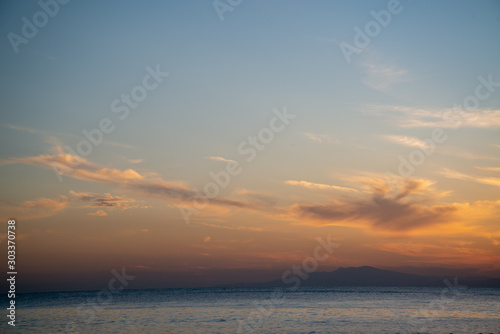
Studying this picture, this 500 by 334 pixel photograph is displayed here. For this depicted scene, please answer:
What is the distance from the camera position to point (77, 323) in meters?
51.9

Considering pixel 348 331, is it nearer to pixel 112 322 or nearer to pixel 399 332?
pixel 399 332

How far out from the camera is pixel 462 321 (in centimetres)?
4953

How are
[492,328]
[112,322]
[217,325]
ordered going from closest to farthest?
1. [492,328]
2. [217,325]
3. [112,322]

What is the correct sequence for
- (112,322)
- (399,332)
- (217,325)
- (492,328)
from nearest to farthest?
(399,332)
(492,328)
(217,325)
(112,322)

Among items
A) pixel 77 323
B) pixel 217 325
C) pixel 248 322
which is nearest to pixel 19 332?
pixel 77 323

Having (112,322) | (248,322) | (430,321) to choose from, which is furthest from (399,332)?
(112,322)

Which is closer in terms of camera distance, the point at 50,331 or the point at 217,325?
the point at 50,331

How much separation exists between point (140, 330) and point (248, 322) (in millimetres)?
13501

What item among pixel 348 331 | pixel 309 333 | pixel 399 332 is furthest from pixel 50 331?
pixel 399 332

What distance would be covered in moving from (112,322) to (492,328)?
43.9 metres

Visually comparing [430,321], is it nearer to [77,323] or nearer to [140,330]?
[140,330]

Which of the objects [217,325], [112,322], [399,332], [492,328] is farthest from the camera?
[112,322]

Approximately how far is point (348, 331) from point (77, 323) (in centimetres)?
3361

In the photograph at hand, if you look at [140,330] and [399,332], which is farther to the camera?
[140,330]
